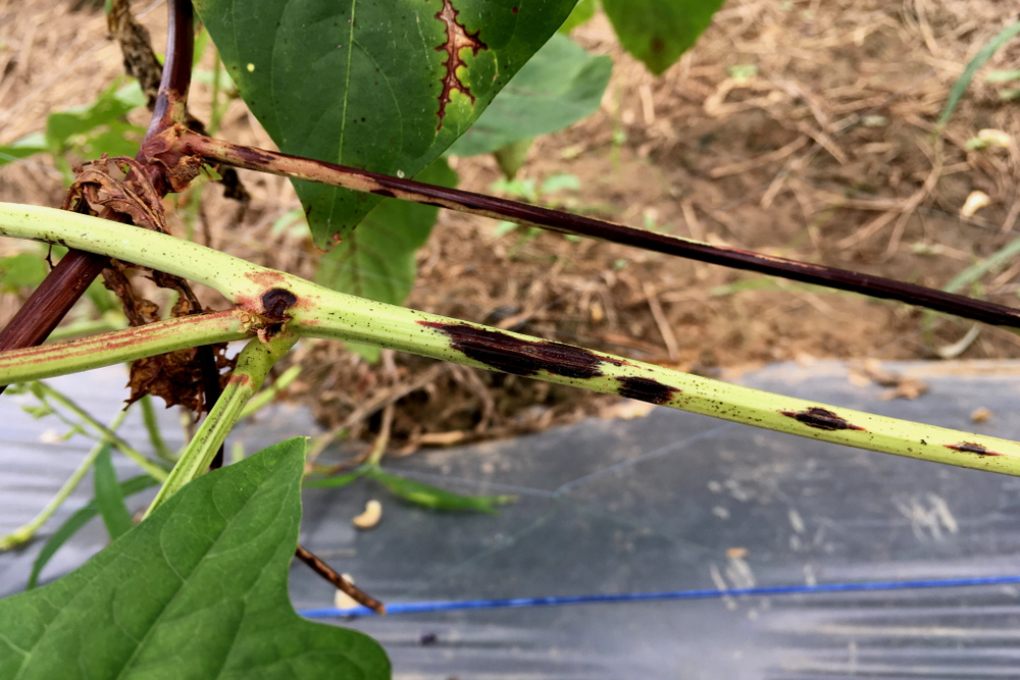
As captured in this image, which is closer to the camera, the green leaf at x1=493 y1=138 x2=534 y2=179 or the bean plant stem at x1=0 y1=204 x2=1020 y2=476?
the bean plant stem at x1=0 y1=204 x2=1020 y2=476

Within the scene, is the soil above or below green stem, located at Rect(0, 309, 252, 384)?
below

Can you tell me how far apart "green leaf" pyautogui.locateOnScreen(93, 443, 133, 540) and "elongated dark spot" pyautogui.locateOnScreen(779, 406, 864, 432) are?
75cm

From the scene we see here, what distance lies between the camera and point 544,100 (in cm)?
82

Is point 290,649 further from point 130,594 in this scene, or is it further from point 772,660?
point 772,660

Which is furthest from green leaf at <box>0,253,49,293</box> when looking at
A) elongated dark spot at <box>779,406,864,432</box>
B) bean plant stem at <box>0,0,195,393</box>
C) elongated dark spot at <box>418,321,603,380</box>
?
elongated dark spot at <box>779,406,864,432</box>

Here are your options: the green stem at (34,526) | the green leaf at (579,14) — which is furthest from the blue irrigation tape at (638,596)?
the green leaf at (579,14)

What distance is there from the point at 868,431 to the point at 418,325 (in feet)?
0.90

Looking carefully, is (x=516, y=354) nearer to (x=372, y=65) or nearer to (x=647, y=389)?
(x=647, y=389)

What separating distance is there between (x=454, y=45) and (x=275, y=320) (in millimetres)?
214

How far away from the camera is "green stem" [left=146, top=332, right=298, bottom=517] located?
1.06ft

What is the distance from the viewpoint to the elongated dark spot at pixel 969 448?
0.32 meters

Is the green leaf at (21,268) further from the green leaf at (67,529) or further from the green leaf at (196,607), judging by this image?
the green leaf at (196,607)

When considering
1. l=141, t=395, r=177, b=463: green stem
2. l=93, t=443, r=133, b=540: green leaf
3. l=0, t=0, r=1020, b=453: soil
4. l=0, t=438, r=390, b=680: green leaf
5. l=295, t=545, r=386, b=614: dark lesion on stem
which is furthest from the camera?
l=0, t=0, r=1020, b=453: soil

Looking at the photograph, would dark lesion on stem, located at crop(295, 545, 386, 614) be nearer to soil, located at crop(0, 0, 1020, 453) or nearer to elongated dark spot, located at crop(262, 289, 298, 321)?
elongated dark spot, located at crop(262, 289, 298, 321)
